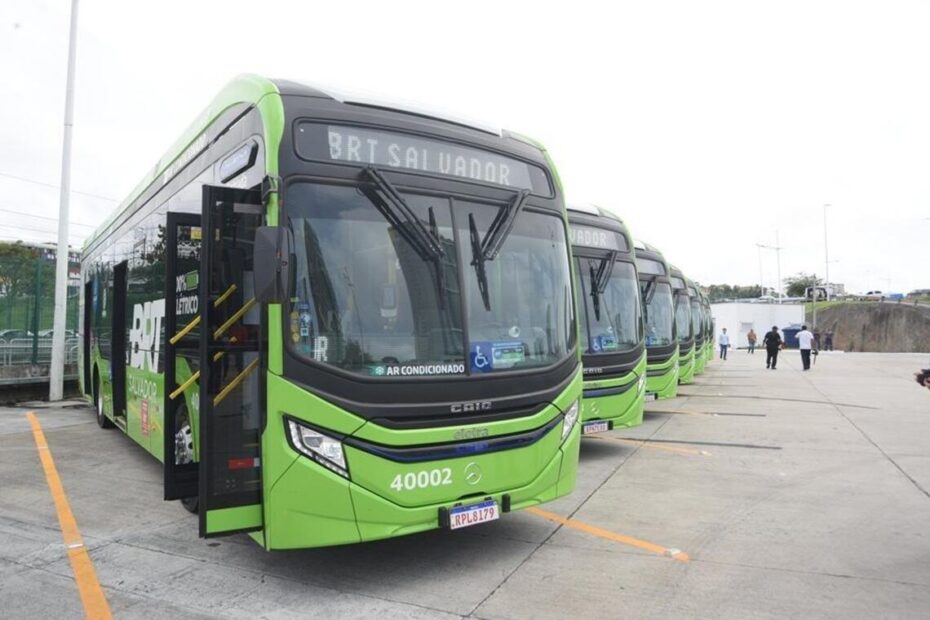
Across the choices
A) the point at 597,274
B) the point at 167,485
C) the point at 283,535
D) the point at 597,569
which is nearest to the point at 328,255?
the point at 283,535

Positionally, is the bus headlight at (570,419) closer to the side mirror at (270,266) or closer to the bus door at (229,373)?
the bus door at (229,373)

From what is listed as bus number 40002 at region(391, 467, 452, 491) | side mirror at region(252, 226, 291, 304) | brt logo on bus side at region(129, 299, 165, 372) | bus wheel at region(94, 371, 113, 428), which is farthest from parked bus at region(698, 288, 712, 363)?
side mirror at region(252, 226, 291, 304)

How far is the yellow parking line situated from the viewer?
4.27 metres

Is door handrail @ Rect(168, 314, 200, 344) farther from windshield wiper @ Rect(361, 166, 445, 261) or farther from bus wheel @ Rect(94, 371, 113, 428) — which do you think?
bus wheel @ Rect(94, 371, 113, 428)

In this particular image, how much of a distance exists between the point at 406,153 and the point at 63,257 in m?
14.0

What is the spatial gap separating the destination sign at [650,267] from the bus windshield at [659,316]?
0.26 meters

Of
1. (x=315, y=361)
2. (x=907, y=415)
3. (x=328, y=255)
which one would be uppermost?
(x=328, y=255)

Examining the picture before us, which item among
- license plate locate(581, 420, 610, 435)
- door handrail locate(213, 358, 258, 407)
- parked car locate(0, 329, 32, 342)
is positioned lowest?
license plate locate(581, 420, 610, 435)

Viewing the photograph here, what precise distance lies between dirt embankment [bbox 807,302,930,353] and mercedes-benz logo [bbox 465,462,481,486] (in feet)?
236

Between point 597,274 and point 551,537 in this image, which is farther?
point 597,274

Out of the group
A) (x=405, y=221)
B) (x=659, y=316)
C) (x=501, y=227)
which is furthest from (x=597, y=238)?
(x=405, y=221)

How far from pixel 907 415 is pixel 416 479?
1298cm

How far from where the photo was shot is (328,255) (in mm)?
4336

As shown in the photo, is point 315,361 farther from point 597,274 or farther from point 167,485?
point 597,274
